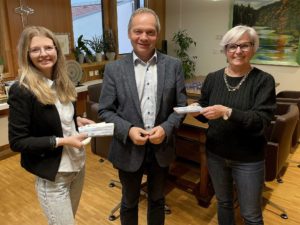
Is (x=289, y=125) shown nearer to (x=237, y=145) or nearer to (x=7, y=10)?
(x=237, y=145)

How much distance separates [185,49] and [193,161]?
10.7ft

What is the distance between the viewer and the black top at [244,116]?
4.56 feet

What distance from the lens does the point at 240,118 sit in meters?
1.35

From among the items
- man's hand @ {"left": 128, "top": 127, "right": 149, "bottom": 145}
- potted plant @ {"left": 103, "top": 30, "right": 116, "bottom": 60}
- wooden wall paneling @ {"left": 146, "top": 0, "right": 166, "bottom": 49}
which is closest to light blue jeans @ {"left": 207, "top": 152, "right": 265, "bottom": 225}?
man's hand @ {"left": 128, "top": 127, "right": 149, "bottom": 145}

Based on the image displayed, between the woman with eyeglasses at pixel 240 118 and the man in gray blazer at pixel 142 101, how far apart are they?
220mm

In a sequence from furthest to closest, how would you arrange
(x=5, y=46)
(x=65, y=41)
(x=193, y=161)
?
(x=65, y=41) < (x=5, y=46) < (x=193, y=161)

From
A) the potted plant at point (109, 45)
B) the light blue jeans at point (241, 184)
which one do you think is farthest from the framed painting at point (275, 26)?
the light blue jeans at point (241, 184)

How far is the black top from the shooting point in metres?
1.39

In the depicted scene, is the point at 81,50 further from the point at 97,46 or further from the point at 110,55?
the point at 110,55

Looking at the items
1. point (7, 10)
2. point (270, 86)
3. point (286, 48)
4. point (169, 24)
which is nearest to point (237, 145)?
point (270, 86)

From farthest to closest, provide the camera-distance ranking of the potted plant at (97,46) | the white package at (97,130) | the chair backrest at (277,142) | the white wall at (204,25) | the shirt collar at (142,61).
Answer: the white wall at (204,25)
the potted plant at (97,46)
the chair backrest at (277,142)
the shirt collar at (142,61)
the white package at (97,130)

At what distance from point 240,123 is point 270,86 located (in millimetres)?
250

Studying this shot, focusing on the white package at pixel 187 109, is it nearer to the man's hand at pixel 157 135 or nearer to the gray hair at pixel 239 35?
the man's hand at pixel 157 135

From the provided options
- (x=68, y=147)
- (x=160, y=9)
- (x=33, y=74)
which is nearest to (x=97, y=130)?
(x=68, y=147)
